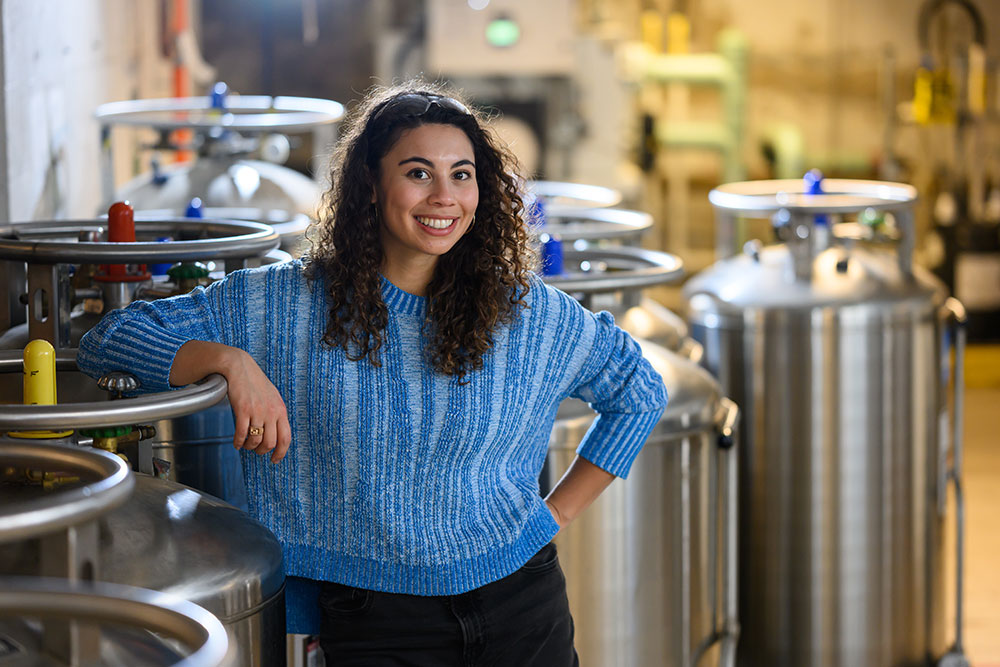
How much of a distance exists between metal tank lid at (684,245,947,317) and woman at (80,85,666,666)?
1542 millimetres

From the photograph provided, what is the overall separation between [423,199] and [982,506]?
4088 millimetres

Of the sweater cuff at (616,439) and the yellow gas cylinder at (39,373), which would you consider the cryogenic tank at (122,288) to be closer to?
the yellow gas cylinder at (39,373)

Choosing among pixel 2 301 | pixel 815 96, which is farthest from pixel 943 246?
pixel 2 301

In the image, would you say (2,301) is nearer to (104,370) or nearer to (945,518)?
(104,370)

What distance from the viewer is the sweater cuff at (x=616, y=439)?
180 centimetres

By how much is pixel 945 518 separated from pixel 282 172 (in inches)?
75.6

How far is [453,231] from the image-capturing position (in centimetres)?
159

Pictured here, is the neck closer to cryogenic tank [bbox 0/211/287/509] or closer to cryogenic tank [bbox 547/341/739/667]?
cryogenic tank [bbox 0/211/287/509]

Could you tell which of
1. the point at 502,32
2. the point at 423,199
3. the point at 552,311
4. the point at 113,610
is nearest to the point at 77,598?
the point at 113,610

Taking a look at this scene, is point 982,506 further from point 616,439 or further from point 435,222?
point 435,222

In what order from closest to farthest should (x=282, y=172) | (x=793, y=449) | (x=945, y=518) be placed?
1. (x=793, y=449)
2. (x=945, y=518)
3. (x=282, y=172)

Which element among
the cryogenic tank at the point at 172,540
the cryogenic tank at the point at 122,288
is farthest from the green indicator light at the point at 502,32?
the cryogenic tank at the point at 172,540

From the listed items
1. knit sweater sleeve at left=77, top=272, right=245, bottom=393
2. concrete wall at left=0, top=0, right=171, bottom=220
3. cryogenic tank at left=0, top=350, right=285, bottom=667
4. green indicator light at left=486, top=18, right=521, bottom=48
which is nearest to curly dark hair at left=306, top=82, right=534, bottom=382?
knit sweater sleeve at left=77, top=272, right=245, bottom=393

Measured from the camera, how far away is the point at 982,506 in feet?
16.7
